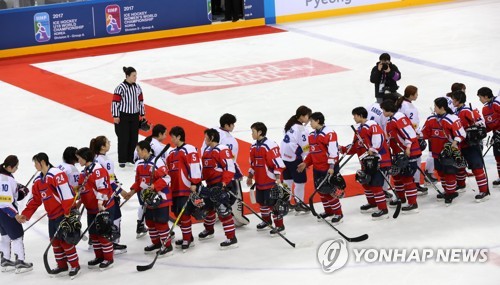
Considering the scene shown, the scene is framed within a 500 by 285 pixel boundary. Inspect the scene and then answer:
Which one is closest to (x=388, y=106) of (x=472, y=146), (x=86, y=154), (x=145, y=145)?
(x=472, y=146)

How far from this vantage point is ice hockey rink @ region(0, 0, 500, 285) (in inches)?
432

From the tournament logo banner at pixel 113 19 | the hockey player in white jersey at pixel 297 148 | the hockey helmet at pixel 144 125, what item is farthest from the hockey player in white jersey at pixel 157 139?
the tournament logo banner at pixel 113 19

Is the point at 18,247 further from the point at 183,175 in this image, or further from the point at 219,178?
the point at 219,178

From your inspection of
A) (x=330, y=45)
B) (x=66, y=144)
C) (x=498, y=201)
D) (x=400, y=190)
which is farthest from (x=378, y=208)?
(x=330, y=45)

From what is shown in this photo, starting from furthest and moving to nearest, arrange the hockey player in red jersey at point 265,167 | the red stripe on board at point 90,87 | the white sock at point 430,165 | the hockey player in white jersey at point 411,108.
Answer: the red stripe on board at point 90,87 < the white sock at point 430,165 < the hockey player in white jersey at point 411,108 < the hockey player in red jersey at point 265,167

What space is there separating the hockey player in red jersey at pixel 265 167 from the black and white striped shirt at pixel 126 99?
3.81 metres

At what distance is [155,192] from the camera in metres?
11.2

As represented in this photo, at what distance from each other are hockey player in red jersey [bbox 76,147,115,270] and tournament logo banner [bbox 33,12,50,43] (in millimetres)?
12802

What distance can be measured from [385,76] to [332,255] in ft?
16.5

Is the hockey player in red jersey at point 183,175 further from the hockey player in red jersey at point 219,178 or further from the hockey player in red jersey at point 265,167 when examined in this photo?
the hockey player in red jersey at point 265,167

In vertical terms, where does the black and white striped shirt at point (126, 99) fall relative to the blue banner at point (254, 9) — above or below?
below

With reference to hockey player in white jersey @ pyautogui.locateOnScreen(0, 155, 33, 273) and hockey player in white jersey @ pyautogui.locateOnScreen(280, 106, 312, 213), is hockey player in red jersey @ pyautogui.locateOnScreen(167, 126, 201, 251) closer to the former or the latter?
hockey player in white jersey @ pyautogui.locateOnScreen(280, 106, 312, 213)

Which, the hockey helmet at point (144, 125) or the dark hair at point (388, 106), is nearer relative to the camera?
the dark hair at point (388, 106)

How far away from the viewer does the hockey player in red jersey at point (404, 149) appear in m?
12.4
